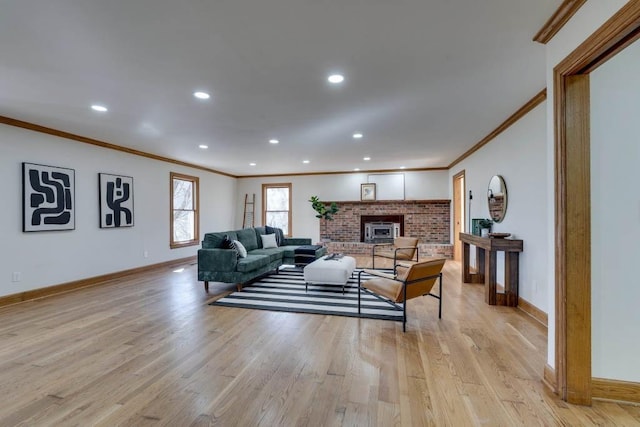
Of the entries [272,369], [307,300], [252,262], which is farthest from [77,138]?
[272,369]

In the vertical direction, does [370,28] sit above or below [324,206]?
above

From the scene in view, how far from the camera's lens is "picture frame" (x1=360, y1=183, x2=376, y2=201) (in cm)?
848

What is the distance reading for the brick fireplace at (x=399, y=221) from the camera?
8156mm

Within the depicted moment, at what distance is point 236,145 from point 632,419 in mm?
5553

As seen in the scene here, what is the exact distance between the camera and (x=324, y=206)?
8.76m

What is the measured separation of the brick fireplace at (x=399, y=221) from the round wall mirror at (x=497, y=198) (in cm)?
329

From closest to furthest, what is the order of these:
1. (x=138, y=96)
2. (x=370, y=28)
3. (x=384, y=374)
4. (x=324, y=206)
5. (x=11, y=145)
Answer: (x=370, y=28) < (x=384, y=374) < (x=138, y=96) < (x=11, y=145) < (x=324, y=206)

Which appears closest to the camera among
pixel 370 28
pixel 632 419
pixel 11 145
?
pixel 632 419

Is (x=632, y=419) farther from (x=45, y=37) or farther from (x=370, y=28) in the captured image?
(x=45, y=37)

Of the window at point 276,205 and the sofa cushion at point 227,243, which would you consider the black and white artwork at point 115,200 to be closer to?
the sofa cushion at point 227,243

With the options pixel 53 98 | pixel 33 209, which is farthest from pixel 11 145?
pixel 53 98

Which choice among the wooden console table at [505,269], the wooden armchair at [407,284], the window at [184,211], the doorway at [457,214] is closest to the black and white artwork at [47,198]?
the window at [184,211]

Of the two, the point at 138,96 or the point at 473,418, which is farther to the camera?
the point at 138,96

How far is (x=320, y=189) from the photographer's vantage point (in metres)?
8.92
